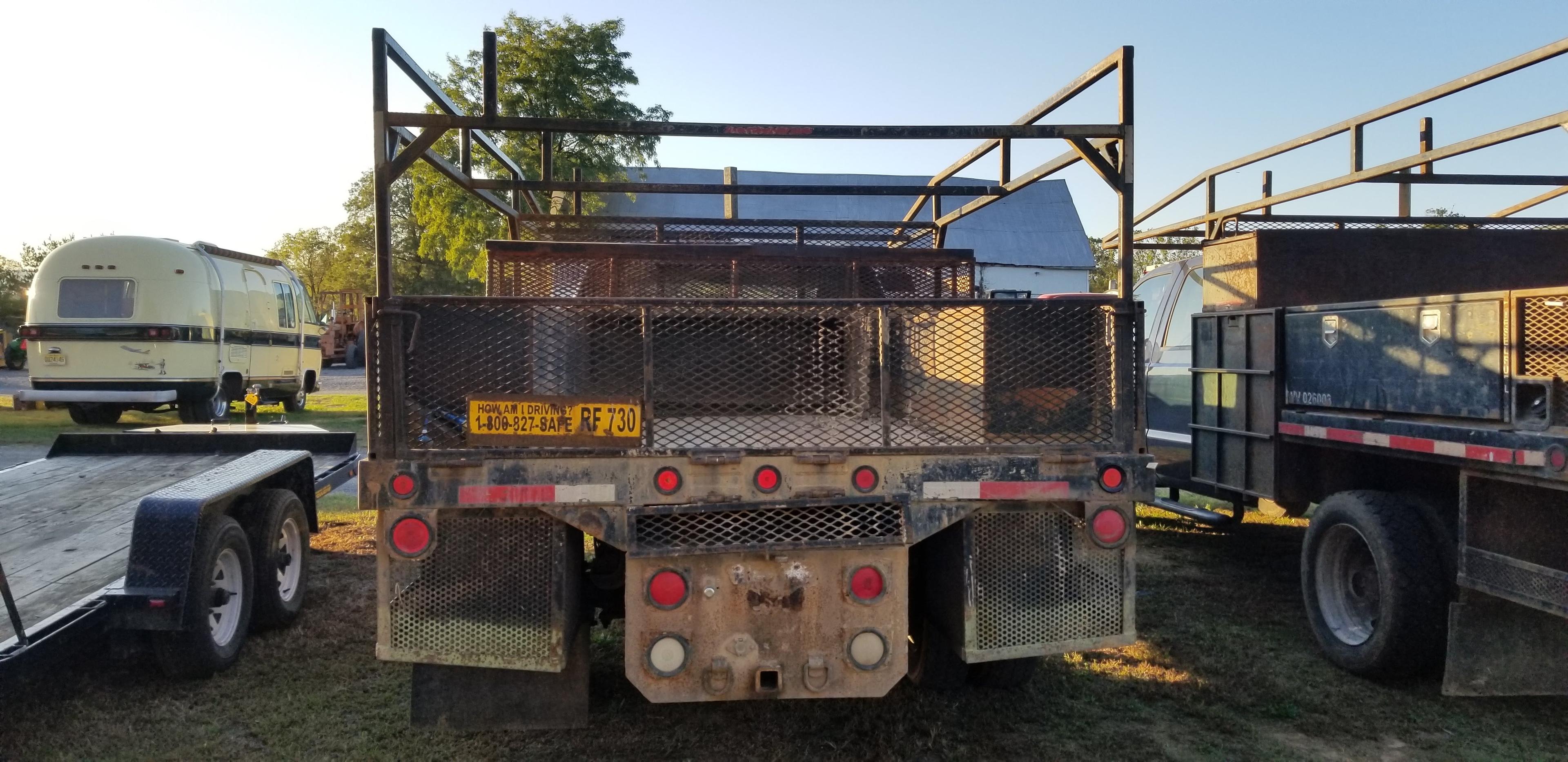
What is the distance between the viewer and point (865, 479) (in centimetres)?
330

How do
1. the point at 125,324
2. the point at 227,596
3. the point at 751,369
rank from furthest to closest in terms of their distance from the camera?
1. the point at 125,324
2. the point at 227,596
3. the point at 751,369

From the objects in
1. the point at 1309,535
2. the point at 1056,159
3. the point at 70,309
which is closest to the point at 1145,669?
the point at 1309,535

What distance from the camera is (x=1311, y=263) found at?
582 centimetres

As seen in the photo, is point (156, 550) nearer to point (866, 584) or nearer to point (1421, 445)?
point (866, 584)

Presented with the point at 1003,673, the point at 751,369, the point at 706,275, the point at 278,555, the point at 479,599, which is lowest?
the point at 1003,673

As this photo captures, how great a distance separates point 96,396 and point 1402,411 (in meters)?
15.4

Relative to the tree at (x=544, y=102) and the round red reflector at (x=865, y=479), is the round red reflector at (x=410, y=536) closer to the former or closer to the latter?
the round red reflector at (x=865, y=479)

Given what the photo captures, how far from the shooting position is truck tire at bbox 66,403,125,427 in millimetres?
14391

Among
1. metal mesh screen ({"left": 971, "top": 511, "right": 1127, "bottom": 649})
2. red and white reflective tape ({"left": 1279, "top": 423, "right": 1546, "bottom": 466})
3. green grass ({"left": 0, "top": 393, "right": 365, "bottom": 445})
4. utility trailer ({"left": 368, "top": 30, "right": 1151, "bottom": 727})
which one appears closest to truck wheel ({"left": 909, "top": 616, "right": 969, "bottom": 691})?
utility trailer ({"left": 368, "top": 30, "right": 1151, "bottom": 727})

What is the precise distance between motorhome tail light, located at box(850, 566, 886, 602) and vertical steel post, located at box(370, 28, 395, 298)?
73.0 inches

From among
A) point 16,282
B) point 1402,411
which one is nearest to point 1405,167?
point 1402,411

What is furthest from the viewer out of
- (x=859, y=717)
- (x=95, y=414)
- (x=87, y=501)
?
(x=95, y=414)

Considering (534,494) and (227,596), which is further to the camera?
(227,596)

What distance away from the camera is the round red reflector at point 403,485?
10.3 feet
